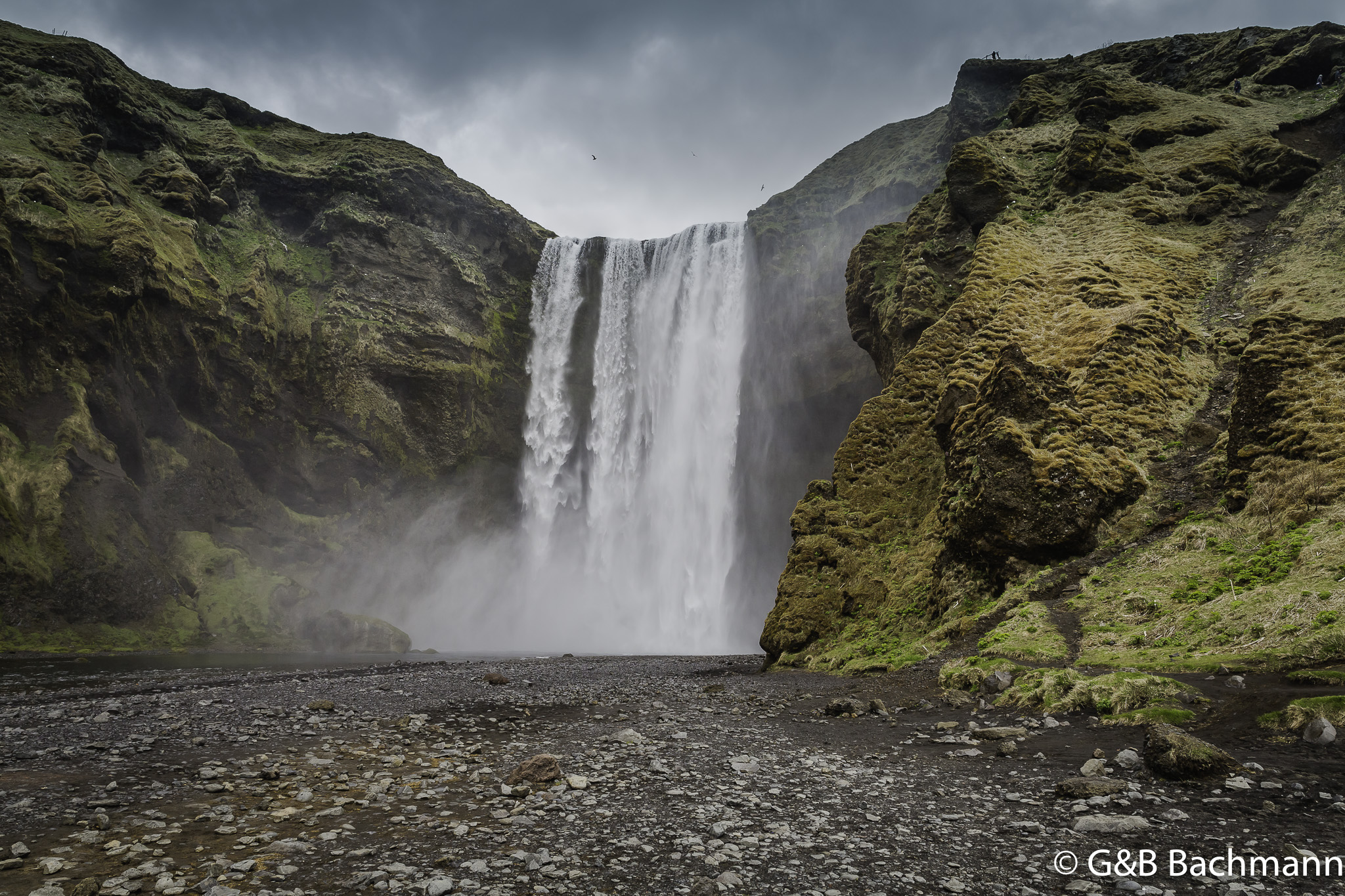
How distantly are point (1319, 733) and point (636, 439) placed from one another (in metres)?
52.5

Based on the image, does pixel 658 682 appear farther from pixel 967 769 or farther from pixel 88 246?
pixel 88 246

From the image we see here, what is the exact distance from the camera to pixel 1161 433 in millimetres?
16172

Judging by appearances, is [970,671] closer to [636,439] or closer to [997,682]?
[997,682]

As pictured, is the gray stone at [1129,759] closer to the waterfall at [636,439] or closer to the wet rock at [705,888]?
the wet rock at [705,888]

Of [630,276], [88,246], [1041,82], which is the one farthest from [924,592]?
[88,246]

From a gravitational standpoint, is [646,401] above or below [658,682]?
above

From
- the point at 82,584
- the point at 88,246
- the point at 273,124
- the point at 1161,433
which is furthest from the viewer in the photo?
the point at 273,124

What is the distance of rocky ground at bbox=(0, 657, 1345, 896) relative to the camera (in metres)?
4.74

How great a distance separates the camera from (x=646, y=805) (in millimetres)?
6656

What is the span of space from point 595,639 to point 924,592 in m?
39.4

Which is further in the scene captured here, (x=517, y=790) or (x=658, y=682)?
(x=658, y=682)

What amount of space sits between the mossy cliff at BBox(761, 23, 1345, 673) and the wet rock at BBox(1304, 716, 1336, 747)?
2.17 metres

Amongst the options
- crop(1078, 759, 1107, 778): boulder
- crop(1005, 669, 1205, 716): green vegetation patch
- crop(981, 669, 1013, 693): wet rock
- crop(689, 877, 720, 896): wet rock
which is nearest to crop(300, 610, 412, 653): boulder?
crop(981, 669, 1013, 693): wet rock

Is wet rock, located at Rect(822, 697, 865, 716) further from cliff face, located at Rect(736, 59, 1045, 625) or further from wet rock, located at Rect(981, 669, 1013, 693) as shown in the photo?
cliff face, located at Rect(736, 59, 1045, 625)
